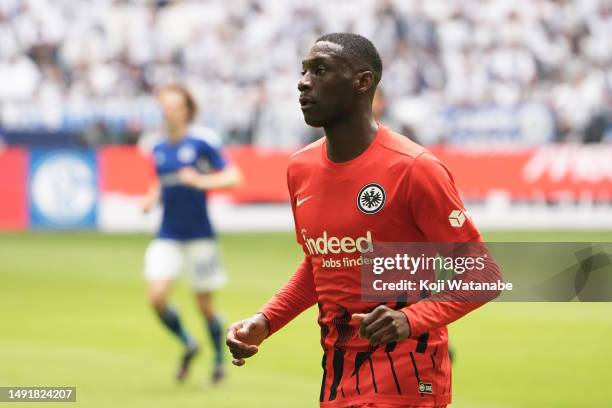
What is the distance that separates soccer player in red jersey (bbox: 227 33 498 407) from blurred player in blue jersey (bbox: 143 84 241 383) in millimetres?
5319

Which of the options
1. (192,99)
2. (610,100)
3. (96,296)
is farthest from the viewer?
(610,100)

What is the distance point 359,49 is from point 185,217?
228 inches

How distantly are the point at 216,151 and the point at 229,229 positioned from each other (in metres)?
10.9

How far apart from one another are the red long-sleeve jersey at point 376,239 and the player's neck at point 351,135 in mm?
30

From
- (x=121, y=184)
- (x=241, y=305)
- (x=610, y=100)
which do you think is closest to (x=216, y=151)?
(x=241, y=305)

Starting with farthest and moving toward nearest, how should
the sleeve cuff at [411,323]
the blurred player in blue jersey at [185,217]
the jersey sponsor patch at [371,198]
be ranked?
the blurred player in blue jersey at [185,217]
the jersey sponsor patch at [371,198]
the sleeve cuff at [411,323]

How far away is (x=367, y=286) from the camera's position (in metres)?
4.53

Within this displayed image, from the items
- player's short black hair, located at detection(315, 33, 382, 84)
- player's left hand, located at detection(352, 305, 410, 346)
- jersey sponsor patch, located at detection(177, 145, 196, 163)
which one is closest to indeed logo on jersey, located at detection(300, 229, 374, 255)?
player's left hand, located at detection(352, 305, 410, 346)

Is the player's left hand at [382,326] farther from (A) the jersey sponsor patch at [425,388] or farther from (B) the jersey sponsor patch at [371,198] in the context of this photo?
(B) the jersey sponsor patch at [371,198]

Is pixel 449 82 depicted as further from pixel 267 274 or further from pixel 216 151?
pixel 216 151
